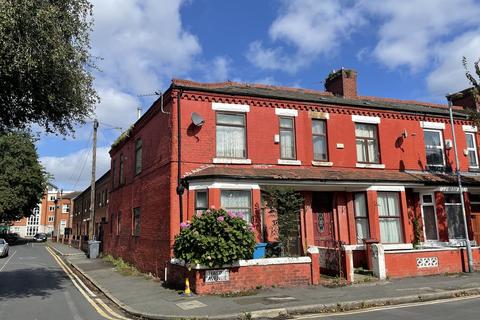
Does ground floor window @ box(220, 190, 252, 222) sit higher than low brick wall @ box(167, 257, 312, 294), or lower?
higher

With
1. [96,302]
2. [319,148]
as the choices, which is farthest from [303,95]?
[96,302]

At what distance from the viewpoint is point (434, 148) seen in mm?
19438

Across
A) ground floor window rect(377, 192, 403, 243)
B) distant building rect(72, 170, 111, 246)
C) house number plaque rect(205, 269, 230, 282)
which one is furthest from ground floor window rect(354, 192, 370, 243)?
distant building rect(72, 170, 111, 246)

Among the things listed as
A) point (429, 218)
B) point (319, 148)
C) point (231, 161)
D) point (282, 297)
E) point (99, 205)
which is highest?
point (319, 148)

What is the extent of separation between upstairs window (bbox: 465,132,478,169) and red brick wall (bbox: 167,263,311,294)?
39.7 feet

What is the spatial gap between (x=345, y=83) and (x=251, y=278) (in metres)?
12.0

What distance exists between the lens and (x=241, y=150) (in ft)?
52.7

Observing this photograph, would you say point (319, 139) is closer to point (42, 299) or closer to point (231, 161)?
A: point (231, 161)

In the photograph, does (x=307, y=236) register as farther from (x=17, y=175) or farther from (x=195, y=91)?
(x=17, y=175)

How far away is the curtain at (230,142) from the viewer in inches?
623

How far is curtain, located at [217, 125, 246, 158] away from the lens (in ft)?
52.0

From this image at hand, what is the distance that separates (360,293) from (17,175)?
4482 centimetres

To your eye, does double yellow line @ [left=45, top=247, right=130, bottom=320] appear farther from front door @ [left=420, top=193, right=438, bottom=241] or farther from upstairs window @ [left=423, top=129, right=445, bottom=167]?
upstairs window @ [left=423, top=129, right=445, bottom=167]

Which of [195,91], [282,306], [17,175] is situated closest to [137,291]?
[282,306]
